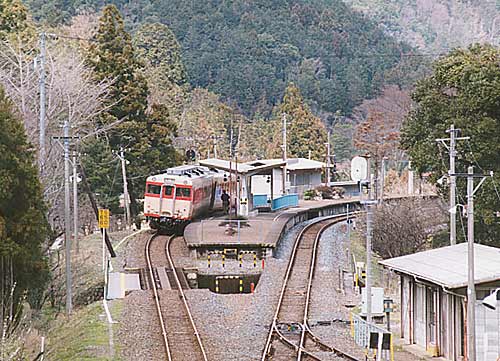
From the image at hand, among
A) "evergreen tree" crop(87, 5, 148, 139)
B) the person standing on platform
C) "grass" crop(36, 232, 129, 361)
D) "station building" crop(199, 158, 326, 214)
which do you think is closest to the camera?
"grass" crop(36, 232, 129, 361)

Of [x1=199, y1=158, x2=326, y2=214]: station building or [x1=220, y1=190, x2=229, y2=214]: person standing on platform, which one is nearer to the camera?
[x1=199, y1=158, x2=326, y2=214]: station building

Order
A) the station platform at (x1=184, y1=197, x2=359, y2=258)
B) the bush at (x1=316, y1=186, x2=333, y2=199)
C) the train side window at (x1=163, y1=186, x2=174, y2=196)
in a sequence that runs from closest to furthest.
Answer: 1. the station platform at (x1=184, y1=197, x2=359, y2=258)
2. the train side window at (x1=163, y1=186, x2=174, y2=196)
3. the bush at (x1=316, y1=186, x2=333, y2=199)

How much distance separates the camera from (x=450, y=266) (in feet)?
54.1

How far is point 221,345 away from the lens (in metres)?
17.0

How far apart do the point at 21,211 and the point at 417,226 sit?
63.4 feet

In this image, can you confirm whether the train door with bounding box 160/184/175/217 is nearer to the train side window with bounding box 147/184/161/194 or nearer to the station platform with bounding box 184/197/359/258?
the train side window with bounding box 147/184/161/194

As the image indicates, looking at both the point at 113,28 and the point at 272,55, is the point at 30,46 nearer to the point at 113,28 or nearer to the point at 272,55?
the point at 113,28

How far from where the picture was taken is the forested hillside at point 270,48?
85.7 m

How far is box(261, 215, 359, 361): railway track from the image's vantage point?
52.5 feet

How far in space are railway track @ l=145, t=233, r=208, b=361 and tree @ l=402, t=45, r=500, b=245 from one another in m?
9.46

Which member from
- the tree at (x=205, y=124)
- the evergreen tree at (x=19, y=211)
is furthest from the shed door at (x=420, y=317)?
the tree at (x=205, y=124)

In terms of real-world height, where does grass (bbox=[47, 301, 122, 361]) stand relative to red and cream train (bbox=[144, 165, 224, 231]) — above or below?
below

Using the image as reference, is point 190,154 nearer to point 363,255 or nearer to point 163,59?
point 363,255

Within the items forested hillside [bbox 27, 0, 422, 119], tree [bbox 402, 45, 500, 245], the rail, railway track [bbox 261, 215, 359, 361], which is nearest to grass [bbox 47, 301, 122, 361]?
railway track [bbox 261, 215, 359, 361]
